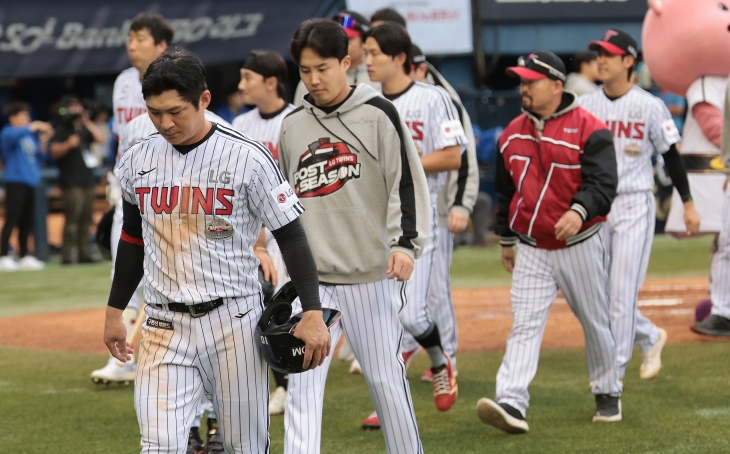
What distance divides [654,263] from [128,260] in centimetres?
1177

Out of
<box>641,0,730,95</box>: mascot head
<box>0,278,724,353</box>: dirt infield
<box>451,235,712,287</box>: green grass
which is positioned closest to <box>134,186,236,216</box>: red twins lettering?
<box>0,278,724,353</box>: dirt infield

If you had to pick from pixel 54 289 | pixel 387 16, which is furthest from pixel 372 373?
pixel 54 289

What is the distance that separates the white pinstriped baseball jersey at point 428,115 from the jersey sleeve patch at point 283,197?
2.80 m

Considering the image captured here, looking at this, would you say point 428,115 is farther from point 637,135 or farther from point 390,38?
point 637,135

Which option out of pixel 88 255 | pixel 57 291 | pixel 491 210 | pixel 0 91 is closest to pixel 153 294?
pixel 57 291

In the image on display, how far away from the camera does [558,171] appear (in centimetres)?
594

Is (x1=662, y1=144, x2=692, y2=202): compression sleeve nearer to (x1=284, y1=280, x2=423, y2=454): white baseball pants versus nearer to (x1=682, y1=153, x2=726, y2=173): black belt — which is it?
(x1=682, y1=153, x2=726, y2=173): black belt

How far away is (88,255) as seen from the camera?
16359mm

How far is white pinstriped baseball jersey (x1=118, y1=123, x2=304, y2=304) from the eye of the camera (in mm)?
3840

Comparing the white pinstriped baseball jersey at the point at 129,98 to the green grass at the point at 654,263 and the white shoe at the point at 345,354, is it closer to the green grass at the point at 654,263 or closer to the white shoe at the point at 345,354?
the white shoe at the point at 345,354

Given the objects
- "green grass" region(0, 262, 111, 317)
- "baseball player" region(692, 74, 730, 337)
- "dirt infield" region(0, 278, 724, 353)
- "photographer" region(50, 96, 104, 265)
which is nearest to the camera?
"baseball player" region(692, 74, 730, 337)

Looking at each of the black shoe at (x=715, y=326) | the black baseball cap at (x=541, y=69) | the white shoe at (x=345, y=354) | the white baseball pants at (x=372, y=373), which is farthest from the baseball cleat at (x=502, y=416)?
the black shoe at (x=715, y=326)

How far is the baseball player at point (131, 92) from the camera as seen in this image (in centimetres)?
672

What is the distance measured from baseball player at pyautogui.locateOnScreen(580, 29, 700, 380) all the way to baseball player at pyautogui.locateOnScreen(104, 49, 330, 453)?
3580 mm
